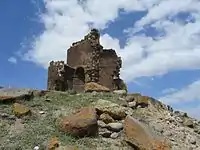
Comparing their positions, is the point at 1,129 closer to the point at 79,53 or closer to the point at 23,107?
the point at 23,107

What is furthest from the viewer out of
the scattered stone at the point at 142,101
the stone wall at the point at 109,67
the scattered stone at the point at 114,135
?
the stone wall at the point at 109,67

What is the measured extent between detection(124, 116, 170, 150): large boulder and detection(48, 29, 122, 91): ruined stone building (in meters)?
12.7

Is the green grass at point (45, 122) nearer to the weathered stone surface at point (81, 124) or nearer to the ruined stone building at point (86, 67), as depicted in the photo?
the weathered stone surface at point (81, 124)

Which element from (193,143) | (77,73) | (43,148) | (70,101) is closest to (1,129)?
(43,148)

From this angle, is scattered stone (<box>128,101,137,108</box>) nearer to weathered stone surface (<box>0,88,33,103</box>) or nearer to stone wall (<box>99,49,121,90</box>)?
weathered stone surface (<box>0,88,33,103</box>)

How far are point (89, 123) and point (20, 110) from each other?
8.48 ft

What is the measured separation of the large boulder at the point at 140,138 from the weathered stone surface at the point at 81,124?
92 centimetres

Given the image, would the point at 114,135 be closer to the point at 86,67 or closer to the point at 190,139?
the point at 190,139

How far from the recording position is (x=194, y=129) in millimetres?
13484

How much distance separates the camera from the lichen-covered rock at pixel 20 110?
38.7 feet

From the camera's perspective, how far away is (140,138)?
10.2 m

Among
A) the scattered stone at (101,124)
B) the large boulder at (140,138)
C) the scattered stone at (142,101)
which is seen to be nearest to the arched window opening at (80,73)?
the scattered stone at (142,101)

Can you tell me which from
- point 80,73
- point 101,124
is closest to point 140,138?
point 101,124

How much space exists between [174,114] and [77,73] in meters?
11.8
